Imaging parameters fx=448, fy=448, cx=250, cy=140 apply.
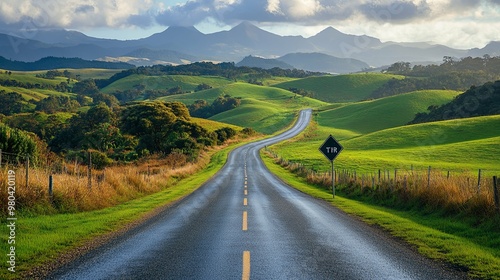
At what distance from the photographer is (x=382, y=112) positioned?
139m

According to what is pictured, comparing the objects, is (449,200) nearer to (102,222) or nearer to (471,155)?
(102,222)

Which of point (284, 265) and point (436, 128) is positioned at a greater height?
point (436, 128)

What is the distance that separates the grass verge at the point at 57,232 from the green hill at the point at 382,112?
357ft

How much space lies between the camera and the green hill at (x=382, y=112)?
419 feet

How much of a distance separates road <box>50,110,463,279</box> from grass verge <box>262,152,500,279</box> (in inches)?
20.1

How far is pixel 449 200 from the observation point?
16344 millimetres

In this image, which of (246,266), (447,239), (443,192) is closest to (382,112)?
(443,192)

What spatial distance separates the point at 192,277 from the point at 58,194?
1033cm

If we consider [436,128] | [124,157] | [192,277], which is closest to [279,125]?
[436,128]

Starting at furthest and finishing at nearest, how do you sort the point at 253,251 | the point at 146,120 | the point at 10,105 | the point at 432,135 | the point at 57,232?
the point at 10,105, the point at 432,135, the point at 146,120, the point at 57,232, the point at 253,251

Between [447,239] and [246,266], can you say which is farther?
[447,239]

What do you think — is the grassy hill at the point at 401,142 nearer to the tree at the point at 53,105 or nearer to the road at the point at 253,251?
the road at the point at 253,251

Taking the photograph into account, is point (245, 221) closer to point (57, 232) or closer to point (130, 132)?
point (57, 232)

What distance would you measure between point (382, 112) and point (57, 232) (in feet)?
442
